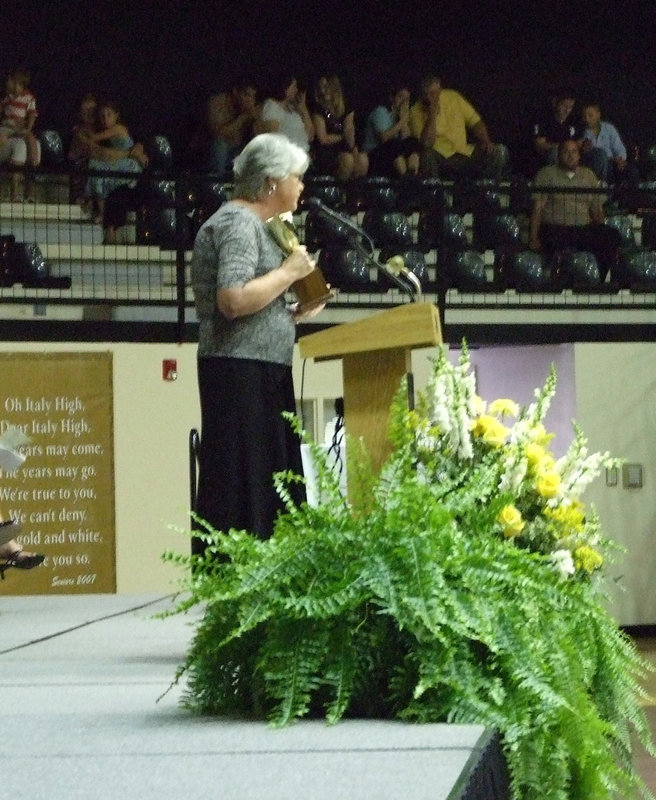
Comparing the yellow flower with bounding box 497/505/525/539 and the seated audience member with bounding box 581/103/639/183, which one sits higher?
the seated audience member with bounding box 581/103/639/183

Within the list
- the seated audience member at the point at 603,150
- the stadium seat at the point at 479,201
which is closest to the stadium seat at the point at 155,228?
the stadium seat at the point at 479,201

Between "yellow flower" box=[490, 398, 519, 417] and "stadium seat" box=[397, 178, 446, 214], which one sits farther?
"stadium seat" box=[397, 178, 446, 214]

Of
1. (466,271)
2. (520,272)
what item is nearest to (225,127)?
Answer: (466,271)

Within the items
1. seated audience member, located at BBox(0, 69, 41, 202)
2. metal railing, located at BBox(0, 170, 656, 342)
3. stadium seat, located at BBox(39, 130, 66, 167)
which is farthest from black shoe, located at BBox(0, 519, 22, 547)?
stadium seat, located at BBox(39, 130, 66, 167)

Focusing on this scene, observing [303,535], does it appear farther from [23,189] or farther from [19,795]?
[23,189]

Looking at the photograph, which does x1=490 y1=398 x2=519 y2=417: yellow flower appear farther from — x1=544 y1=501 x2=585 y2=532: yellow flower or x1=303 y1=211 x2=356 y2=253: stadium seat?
x1=303 y1=211 x2=356 y2=253: stadium seat

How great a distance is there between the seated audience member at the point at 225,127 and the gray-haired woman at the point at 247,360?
6693mm

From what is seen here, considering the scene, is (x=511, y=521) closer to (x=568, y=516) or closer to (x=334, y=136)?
(x=568, y=516)

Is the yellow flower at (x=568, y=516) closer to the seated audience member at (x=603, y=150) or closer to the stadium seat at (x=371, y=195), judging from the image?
the stadium seat at (x=371, y=195)

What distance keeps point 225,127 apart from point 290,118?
50 centimetres

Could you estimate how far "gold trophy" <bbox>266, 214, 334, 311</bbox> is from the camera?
285 centimetres

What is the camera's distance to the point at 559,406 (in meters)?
9.02

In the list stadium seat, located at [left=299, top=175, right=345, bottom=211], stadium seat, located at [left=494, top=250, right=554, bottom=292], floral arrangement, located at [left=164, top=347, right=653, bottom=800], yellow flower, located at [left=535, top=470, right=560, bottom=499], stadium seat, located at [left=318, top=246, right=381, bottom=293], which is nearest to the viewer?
floral arrangement, located at [left=164, top=347, right=653, bottom=800]

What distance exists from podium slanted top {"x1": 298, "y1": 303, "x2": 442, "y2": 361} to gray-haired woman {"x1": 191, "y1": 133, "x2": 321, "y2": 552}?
93 millimetres
